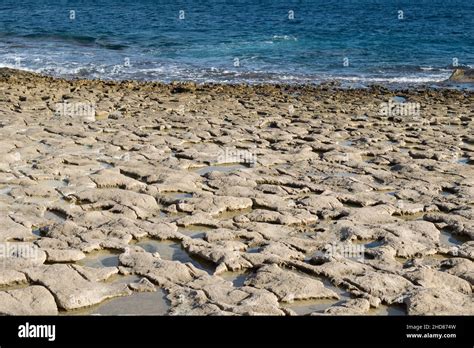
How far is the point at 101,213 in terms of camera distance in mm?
8469

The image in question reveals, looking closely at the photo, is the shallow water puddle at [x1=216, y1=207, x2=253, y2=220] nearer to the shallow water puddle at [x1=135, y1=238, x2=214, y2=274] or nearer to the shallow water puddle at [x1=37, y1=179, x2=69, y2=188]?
the shallow water puddle at [x1=135, y1=238, x2=214, y2=274]

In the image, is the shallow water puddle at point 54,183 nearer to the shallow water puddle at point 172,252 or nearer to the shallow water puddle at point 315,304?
the shallow water puddle at point 172,252

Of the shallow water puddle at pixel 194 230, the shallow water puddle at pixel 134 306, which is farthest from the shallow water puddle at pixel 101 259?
the shallow water puddle at pixel 194 230

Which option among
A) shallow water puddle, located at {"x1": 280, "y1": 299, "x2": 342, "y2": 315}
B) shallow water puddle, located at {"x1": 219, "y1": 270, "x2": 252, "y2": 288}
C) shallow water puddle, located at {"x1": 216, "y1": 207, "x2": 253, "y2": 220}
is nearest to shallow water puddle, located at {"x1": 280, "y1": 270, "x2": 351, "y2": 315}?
shallow water puddle, located at {"x1": 280, "y1": 299, "x2": 342, "y2": 315}

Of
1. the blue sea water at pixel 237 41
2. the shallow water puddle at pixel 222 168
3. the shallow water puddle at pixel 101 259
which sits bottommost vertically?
the shallow water puddle at pixel 101 259

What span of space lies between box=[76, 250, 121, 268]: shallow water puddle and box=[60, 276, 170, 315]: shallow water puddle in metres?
0.78

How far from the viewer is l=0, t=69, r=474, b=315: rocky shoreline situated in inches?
256

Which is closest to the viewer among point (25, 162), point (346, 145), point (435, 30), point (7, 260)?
point (7, 260)

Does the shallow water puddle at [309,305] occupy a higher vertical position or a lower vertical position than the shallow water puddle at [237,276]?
lower

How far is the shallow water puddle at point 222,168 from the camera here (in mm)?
10773

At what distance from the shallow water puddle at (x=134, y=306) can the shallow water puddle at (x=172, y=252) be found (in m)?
0.79

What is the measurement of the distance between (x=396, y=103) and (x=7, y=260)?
13.6 meters
